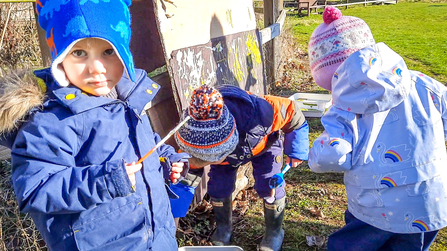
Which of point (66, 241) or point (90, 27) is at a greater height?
point (90, 27)

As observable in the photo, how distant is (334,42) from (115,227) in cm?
167

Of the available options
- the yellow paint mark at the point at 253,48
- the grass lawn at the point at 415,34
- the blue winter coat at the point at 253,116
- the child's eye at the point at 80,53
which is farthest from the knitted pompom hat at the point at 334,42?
the grass lawn at the point at 415,34

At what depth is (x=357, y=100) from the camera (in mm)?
1945

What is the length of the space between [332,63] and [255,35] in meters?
1.77

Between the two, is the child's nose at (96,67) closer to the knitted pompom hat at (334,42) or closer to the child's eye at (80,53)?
the child's eye at (80,53)

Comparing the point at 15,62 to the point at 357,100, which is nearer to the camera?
the point at 357,100

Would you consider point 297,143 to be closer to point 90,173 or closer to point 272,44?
point 90,173

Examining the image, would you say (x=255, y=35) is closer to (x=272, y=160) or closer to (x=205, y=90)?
(x=272, y=160)

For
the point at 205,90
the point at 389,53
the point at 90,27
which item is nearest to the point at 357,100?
the point at 389,53

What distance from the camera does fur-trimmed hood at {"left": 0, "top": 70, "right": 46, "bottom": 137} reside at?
1412mm

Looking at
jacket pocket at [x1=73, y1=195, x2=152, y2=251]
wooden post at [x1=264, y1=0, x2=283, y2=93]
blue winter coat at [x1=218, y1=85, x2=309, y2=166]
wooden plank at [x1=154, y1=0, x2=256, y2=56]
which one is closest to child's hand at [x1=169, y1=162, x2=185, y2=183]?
jacket pocket at [x1=73, y1=195, x2=152, y2=251]

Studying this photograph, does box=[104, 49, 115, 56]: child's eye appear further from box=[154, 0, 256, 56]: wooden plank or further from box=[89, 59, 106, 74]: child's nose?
box=[154, 0, 256, 56]: wooden plank

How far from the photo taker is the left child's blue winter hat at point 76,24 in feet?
4.66

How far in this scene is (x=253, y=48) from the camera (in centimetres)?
399
